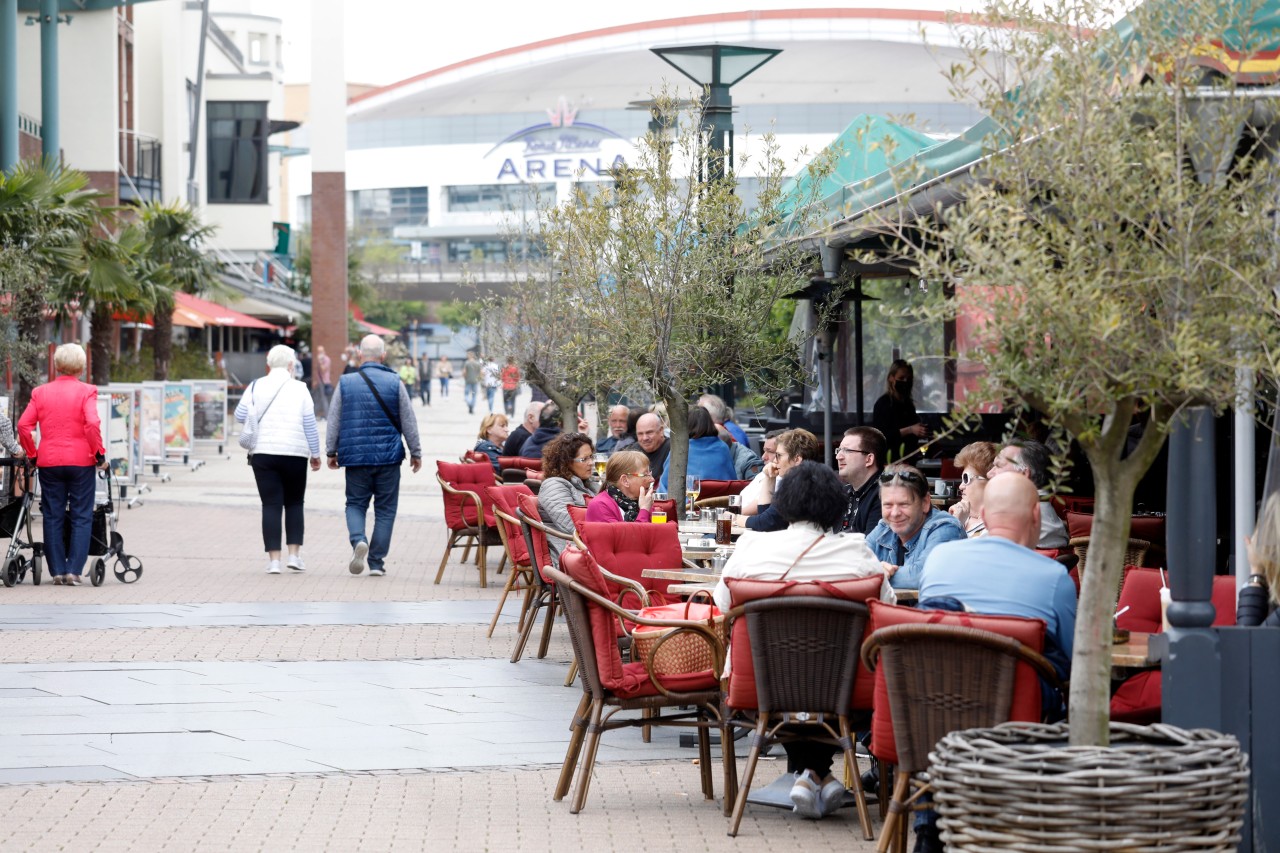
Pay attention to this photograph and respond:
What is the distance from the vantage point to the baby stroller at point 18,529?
12.7 meters

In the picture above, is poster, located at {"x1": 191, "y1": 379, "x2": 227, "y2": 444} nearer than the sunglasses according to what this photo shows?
No

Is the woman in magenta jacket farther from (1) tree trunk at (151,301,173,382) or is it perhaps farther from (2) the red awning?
(2) the red awning

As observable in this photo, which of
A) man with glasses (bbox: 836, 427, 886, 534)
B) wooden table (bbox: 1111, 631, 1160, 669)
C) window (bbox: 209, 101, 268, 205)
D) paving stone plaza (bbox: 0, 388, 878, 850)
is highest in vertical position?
window (bbox: 209, 101, 268, 205)

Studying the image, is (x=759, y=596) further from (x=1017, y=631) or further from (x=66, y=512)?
(x=66, y=512)

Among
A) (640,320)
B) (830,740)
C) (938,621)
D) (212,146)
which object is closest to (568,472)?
(640,320)

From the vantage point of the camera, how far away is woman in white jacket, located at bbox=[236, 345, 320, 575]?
13.4 meters

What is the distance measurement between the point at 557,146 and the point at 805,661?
100148 millimetres

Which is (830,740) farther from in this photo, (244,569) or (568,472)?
(244,569)

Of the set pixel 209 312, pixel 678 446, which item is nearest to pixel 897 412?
pixel 678 446

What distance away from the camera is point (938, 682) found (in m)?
4.95

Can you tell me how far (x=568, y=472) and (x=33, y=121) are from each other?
24.8m

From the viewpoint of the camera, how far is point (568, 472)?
10.3 m

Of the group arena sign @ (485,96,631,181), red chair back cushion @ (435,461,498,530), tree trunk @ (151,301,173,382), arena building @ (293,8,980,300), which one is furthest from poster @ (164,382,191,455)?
arena sign @ (485,96,631,181)

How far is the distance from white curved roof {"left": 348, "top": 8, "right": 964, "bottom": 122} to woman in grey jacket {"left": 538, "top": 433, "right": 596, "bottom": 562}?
75.3 meters
